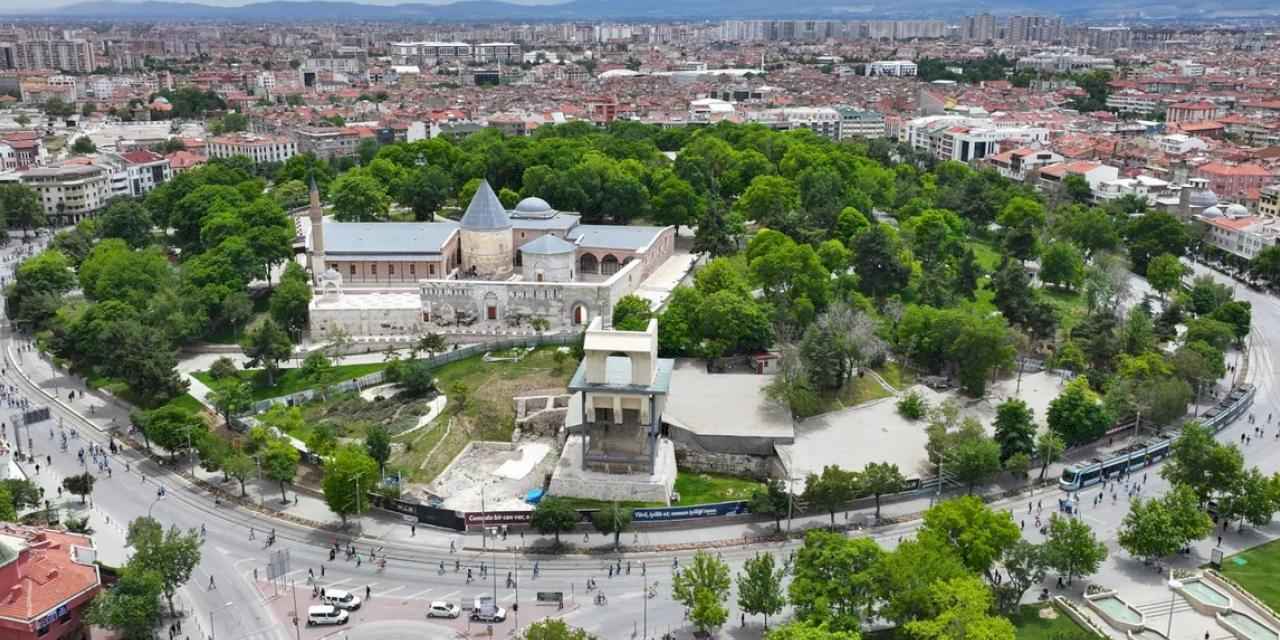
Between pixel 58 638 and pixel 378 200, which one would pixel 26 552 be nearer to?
pixel 58 638

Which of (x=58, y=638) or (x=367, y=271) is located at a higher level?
(x=367, y=271)

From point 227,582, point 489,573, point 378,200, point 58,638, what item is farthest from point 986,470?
point 378,200

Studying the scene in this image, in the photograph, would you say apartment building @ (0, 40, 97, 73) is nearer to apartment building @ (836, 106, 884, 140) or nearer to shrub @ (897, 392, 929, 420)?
apartment building @ (836, 106, 884, 140)

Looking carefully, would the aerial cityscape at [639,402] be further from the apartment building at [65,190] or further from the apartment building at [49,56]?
the apartment building at [49,56]

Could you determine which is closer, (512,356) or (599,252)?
(512,356)

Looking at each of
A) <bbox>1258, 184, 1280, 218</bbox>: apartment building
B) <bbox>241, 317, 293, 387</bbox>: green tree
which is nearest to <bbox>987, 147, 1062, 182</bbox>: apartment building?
<bbox>1258, 184, 1280, 218</bbox>: apartment building

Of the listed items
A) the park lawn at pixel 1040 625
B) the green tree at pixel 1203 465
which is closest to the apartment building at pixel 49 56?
the green tree at pixel 1203 465

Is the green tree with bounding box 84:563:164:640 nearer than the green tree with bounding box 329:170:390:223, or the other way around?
the green tree with bounding box 84:563:164:640
